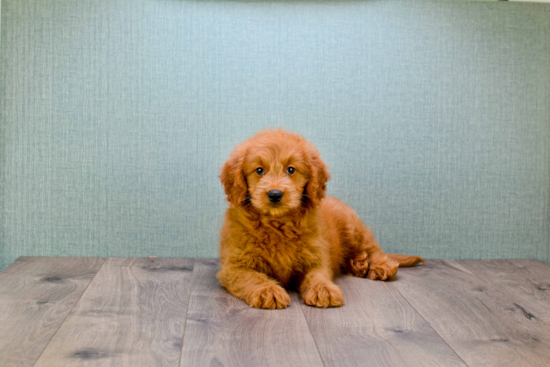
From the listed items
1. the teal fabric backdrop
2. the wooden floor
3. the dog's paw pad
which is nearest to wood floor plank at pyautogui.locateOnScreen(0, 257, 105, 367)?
the wooden floor

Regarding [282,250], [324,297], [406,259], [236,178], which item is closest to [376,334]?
[324,297]

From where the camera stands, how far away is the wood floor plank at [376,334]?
5.07 feet

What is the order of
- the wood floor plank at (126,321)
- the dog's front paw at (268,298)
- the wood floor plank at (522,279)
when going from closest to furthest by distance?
the wood floor plank at (126,321) < the dog's front paw at (268,298) < the wood floor plank at (522,279)

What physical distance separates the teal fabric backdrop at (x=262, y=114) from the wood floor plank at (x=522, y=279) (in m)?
0.15

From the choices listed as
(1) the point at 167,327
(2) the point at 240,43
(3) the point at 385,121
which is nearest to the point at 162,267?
(1) the point at 167,327

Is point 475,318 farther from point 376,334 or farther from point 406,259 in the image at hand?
point 406,259

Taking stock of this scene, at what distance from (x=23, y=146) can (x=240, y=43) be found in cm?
Answer: 133

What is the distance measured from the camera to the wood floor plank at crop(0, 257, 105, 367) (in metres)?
1.58

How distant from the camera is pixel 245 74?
2.76m

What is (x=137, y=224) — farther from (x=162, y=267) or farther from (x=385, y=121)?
(x=385, y=121)

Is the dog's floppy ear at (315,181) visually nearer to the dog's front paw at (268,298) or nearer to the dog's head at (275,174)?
the dog's head at (275,174)

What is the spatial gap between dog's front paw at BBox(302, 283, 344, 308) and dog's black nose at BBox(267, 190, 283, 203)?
0.41 metres

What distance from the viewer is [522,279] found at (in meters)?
2.53

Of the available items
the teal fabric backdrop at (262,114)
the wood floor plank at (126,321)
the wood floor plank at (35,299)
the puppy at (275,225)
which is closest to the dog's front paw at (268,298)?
the puppy at (275,225)
